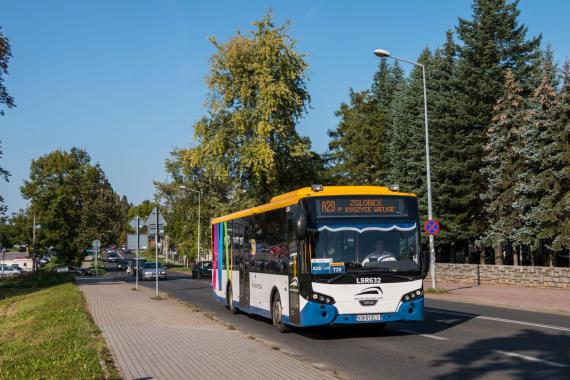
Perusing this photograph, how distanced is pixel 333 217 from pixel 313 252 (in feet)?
2.58

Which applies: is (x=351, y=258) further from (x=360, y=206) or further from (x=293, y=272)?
(x=293, y=272)

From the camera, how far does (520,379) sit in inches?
355

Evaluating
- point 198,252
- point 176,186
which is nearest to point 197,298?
point 198,252

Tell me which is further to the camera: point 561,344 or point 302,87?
point 302,87

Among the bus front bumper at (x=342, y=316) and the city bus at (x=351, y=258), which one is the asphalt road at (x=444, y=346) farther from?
Answer: the city bus at (x=351, y=258)

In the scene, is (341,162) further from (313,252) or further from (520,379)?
(520,379)

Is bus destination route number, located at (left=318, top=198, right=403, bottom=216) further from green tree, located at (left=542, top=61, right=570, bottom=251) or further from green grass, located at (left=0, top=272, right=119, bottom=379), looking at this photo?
green tree, located at (left=542, top=61, right=570, bottom=251)

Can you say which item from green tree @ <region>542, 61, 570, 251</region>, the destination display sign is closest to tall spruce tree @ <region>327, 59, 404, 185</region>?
green tree @ <region>542, 61, 570, 251</region>

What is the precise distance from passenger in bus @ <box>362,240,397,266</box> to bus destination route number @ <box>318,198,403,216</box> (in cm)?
64

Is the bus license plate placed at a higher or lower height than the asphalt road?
higher

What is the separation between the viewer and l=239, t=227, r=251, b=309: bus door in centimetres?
1800

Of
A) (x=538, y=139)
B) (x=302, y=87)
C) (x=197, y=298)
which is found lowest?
(x=197, y=298)

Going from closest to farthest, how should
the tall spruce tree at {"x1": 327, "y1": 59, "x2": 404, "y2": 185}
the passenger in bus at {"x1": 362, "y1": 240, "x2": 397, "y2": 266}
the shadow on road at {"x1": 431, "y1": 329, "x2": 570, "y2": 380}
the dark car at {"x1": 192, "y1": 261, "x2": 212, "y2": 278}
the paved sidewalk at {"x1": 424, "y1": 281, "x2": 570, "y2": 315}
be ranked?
the shadow on road at {"x1": 431, "y1": 329, "x2": 570, "y2": 380} < the passenger in bus at {"x1": 362, "y1": 240, "x2": 397, "y2": 266} < the paved sidewalk at {"x1": 424, "y1": 281, "x2": 570, "y2": 315} < the dark car at {"x1": 192, "y1": 261, "x2": 212, "y2": 278} < the tall spruce tree at {"x1": 327, "y1": 59, "x2": 404, "y2": 185}

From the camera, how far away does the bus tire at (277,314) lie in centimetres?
1498
